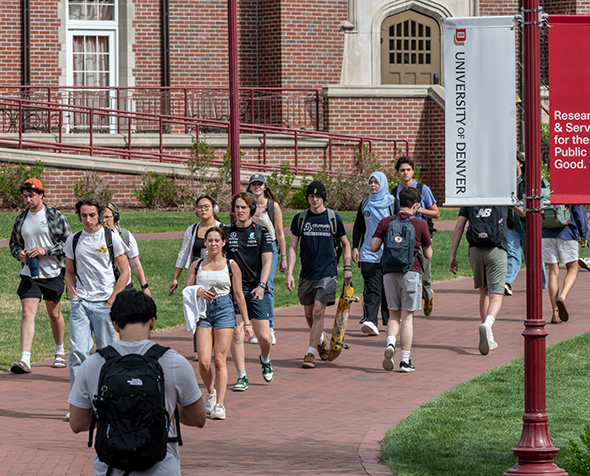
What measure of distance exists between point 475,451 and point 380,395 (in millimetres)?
1881

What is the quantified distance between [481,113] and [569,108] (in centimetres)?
52

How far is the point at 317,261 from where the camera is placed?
9484 mm

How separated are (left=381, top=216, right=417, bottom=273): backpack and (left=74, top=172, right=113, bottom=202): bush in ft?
45.0

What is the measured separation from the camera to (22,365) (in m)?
9.34

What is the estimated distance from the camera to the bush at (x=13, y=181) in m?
20.8

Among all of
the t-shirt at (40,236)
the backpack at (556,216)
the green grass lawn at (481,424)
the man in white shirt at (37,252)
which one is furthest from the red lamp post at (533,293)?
the backpack at (556,216)

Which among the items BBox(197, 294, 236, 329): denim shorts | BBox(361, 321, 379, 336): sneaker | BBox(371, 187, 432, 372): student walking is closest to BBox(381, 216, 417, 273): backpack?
BBox(371, 187, 432, 372): student walking

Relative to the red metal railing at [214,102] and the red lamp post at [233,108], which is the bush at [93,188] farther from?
the red lamp post at [233,108]

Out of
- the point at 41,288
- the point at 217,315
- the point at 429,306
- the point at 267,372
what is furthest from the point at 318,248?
the point at 429,306

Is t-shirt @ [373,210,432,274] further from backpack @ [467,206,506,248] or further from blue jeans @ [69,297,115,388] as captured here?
blue jeans @ [69,297,115,388]

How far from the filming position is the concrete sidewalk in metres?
6.43

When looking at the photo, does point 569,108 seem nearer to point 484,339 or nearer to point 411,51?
point 484,339

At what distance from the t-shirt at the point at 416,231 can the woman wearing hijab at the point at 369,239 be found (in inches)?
45.3

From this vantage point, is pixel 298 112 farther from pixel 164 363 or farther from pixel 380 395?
pixel 164 363
